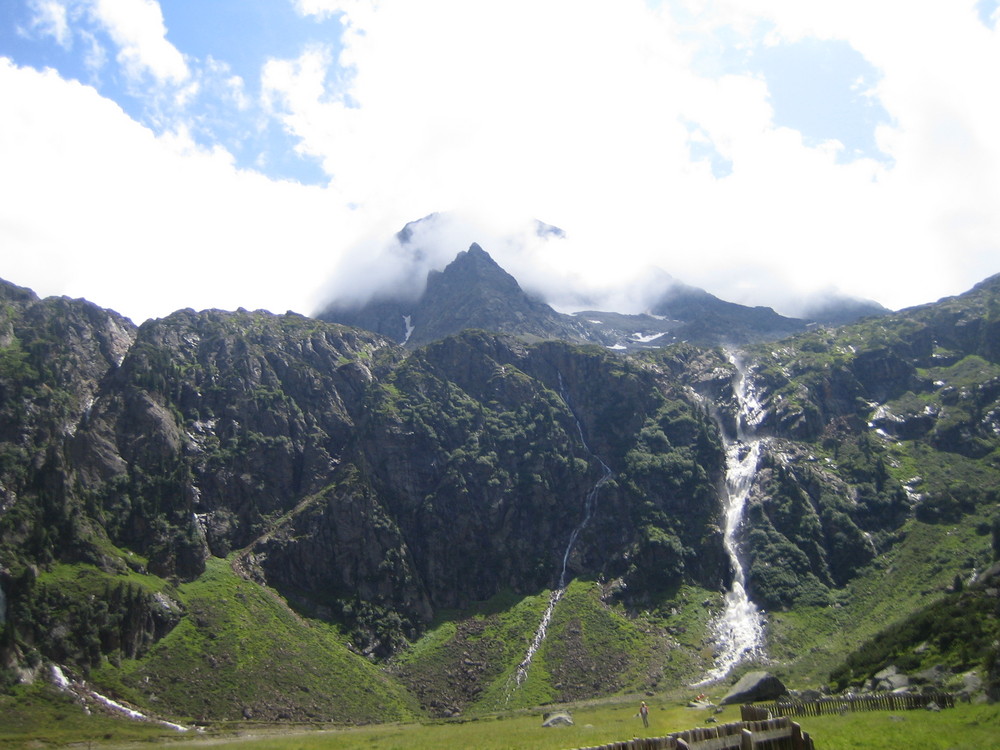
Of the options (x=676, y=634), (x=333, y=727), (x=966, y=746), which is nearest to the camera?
(x=966, y=746)

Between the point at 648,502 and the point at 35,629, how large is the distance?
13863cm

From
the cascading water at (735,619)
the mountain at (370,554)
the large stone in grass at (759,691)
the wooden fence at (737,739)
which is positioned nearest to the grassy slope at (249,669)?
the mountain at (370,554)

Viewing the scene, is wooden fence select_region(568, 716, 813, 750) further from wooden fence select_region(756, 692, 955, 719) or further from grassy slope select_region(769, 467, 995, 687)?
grassy slope select_region(769, 467, 995, 687)

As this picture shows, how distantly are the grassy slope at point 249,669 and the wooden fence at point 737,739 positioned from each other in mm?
106645

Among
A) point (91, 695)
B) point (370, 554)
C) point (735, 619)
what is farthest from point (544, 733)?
point (370, 554)

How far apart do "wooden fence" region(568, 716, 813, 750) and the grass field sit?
11502 mm

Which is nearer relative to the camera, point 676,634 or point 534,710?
point 534,710

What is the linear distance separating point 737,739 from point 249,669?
117500 mm

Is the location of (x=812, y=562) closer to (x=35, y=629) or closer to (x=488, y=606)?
(x=488, y=606)

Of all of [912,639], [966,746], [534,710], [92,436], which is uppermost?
[92,436]

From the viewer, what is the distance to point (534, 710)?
119m

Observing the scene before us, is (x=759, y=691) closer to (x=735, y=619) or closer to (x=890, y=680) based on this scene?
(x=890, y=680)

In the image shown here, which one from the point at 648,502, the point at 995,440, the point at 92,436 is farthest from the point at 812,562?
the point at 92,436

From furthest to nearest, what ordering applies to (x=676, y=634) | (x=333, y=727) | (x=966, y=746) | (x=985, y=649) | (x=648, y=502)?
(x=648, y=502) < (x=676, y=634) < (x=333, y=727) < (x=985, y=649) < (x=966, y=746)
